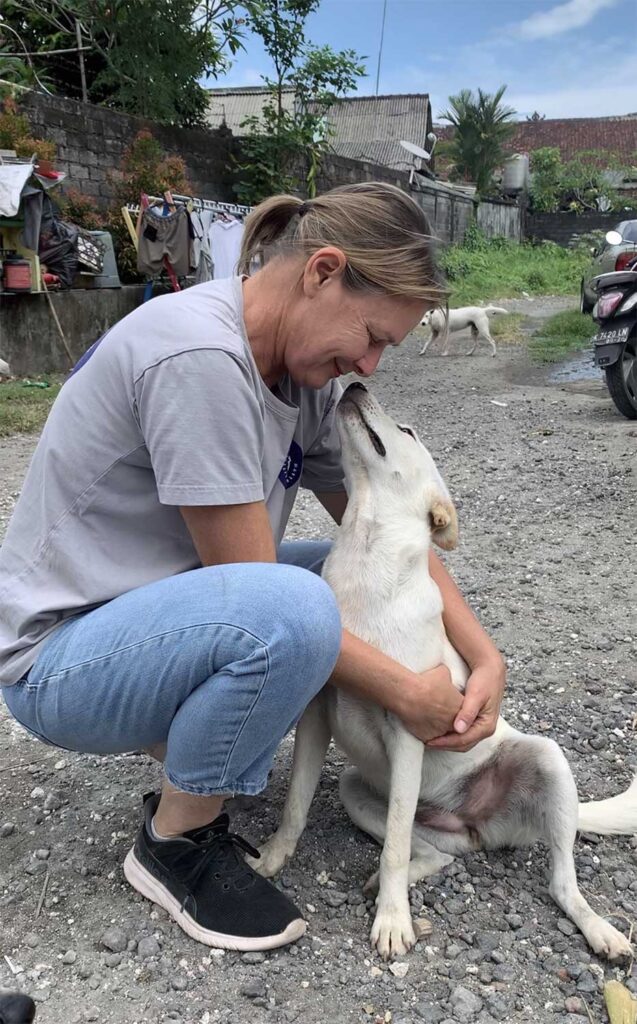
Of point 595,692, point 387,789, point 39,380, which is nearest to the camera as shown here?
point 387,789

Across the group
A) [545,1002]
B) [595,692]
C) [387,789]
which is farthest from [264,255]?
[595,692]

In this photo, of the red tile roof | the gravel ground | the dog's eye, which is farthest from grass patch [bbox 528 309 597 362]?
the red tile roof

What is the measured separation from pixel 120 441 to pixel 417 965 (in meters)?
1.23

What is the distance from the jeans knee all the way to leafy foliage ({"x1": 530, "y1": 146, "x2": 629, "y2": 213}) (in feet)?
112

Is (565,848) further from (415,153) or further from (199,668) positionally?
(415,153)

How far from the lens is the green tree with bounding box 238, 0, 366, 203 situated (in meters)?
11.9

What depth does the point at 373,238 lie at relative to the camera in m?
1.67

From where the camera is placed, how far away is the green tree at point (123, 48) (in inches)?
408

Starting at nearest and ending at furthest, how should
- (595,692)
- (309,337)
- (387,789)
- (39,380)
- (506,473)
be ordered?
1. (309,337)
2. (387,789)
3. (595,692)
4. (506,473)
5. (39,380)


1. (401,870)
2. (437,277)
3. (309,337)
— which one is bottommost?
(401,870)

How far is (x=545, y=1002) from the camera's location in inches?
63.1

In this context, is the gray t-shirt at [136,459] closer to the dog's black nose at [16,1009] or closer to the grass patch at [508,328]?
the dog's black nose at [16,1009]

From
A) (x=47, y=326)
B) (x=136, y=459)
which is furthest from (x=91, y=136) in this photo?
(x=136, y=459)

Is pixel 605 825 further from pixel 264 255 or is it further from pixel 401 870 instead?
pixel 264 255
